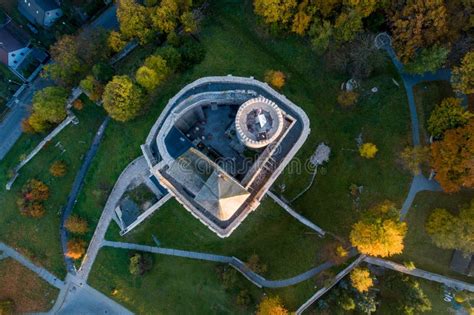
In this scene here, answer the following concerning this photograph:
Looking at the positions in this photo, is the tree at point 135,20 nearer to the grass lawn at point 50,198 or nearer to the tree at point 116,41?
the tree at point 116,41

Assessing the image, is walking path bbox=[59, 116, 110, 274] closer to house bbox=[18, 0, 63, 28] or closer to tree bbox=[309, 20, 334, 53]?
house bbox=[18, 0, 63, 28]

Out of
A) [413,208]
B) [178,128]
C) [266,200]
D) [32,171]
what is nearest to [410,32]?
[413,208]

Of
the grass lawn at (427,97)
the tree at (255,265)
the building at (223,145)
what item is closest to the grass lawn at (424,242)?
the grass lawn at (427,97)

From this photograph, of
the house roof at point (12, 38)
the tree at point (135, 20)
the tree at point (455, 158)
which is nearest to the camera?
the tree at point (455, 158)

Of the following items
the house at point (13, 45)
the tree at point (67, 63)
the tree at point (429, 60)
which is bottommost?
the tree at point (429, 60)

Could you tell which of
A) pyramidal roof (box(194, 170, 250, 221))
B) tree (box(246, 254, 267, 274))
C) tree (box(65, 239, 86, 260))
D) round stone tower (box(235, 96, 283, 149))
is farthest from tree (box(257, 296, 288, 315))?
tree (box(65, 239, 86, 260))

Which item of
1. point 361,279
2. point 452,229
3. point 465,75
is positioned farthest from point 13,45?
point 452,229

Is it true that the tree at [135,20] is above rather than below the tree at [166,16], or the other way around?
above

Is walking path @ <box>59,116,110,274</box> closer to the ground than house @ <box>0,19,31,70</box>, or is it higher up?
closer to the ground
